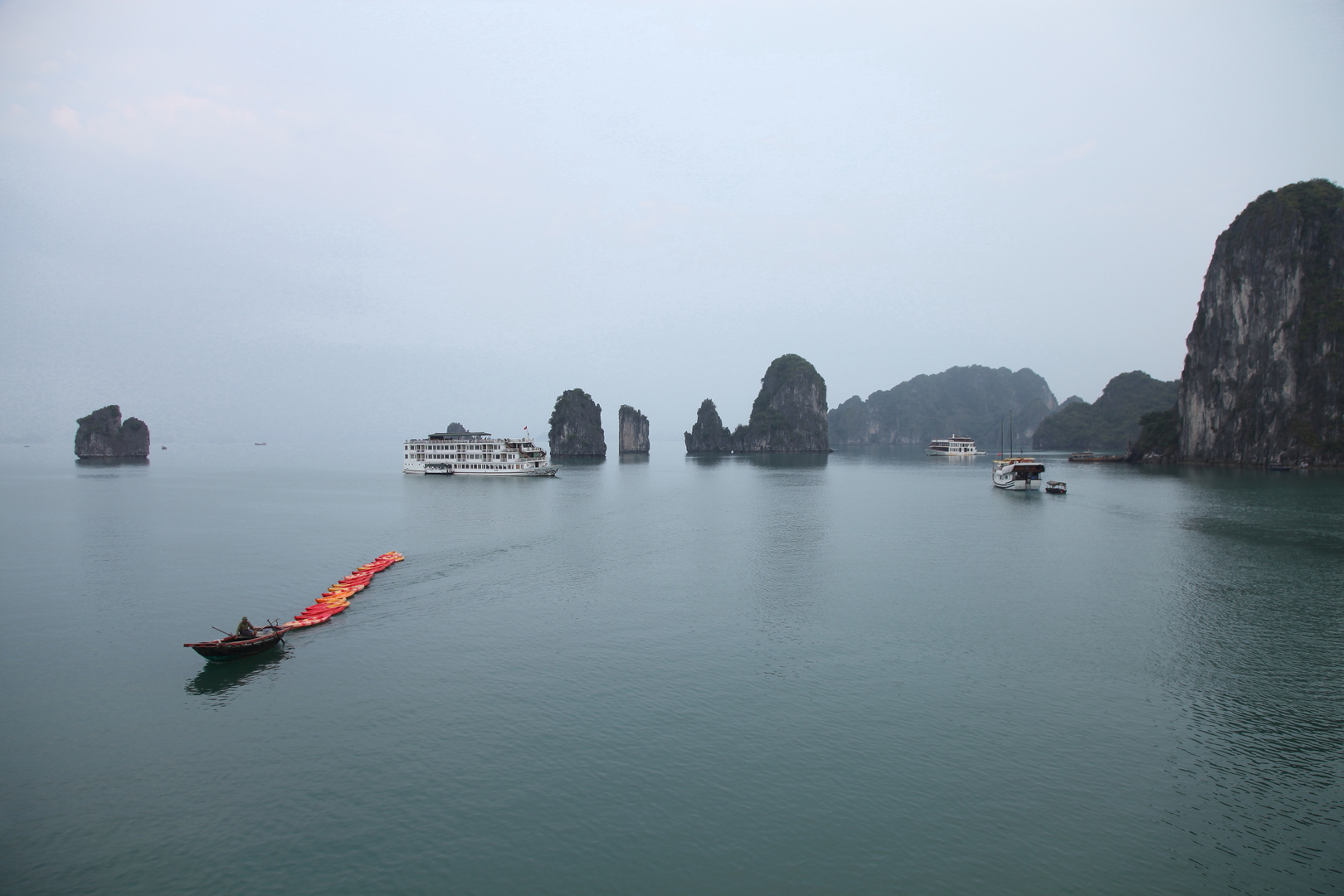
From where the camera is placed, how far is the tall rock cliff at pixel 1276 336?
13200 cm

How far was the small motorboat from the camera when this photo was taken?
32.2m

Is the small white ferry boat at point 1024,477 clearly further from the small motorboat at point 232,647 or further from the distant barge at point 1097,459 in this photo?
the small motorboat at point 232,647

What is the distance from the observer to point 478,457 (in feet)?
484

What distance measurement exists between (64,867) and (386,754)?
8173 millimetres

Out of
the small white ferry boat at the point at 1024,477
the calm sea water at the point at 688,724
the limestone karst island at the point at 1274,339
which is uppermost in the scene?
the limestone karst island at the point at 1274,339

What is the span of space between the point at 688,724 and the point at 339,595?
2843cm

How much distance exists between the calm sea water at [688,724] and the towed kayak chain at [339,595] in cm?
125

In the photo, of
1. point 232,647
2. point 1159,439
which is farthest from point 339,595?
point 1159,439

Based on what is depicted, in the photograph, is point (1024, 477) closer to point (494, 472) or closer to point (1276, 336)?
point (1276, 336)

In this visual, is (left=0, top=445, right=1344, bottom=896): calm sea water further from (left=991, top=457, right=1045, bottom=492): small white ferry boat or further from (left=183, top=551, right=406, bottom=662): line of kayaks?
(left=991, top=457, right=1045, bottom=492): small white ferry boat

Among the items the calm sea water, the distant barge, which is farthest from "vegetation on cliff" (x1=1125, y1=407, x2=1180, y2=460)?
the calm sea water

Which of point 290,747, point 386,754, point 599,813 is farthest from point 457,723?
point 599,813

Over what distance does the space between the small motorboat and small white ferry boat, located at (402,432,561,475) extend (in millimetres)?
109455

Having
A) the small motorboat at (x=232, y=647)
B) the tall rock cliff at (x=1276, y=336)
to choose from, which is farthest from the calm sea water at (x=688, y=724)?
the tall rock cliff at (x=1276, y=336)
